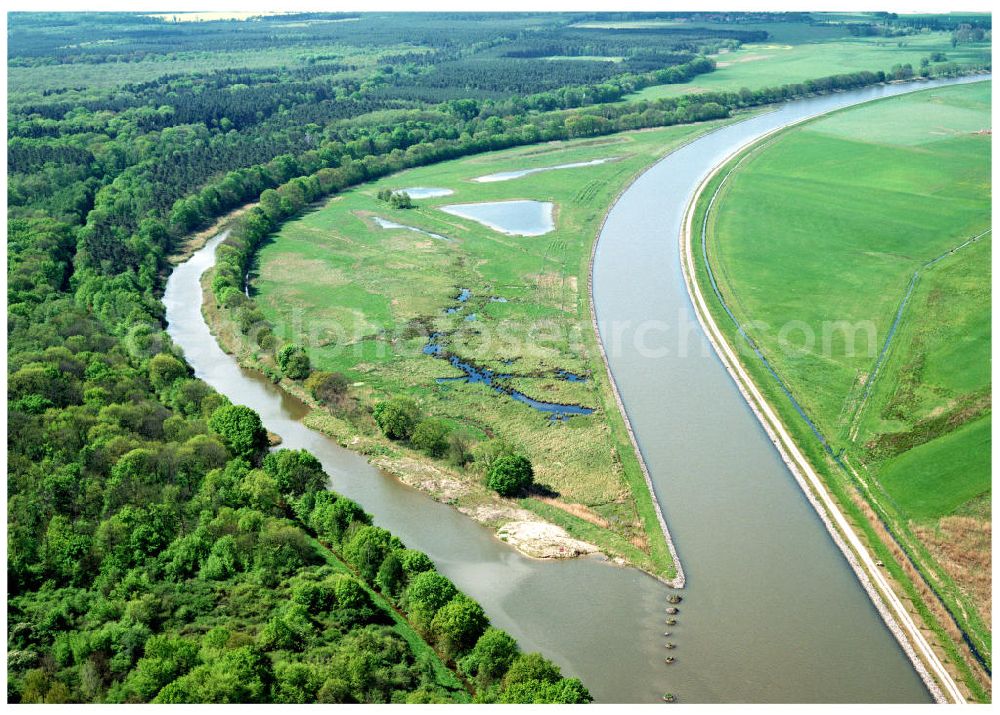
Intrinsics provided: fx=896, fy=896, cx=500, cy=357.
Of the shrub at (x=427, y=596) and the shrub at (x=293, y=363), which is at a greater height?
the shrub at (x=293, y=363)

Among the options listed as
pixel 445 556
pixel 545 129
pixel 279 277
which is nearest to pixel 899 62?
pixel 545 129

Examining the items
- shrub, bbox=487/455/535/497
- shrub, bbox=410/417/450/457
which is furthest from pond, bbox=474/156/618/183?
shrub, bbox=487/455/535/497

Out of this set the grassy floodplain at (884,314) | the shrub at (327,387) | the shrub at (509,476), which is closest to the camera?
the grassy floodplain at (884,314)

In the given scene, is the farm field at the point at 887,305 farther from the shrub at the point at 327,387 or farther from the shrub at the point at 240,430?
the shrub at the point at 240,430

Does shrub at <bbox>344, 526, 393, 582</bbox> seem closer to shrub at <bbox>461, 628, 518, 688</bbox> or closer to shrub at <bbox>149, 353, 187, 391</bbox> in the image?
shrub at <bbox>461, 628, 518, 688</bbox>

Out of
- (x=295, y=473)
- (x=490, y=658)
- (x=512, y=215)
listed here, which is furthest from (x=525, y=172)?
(x=490, y=658)

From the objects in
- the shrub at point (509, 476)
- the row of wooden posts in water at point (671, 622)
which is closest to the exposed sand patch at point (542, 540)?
the shrub at point (509, 476)

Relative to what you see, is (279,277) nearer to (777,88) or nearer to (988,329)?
(988,329)
